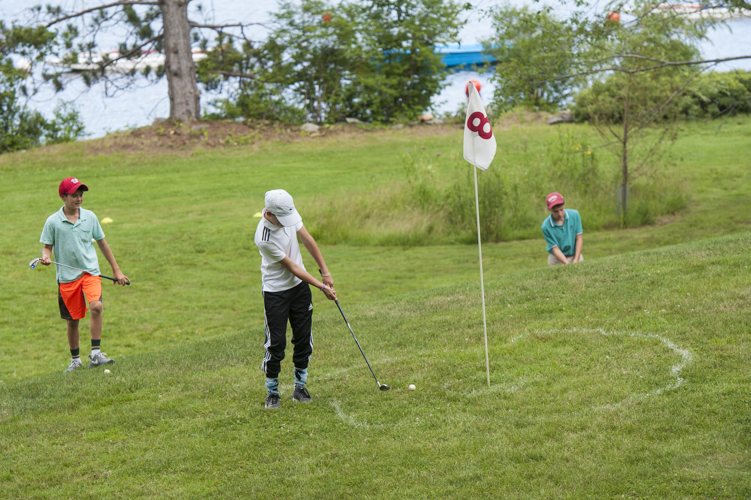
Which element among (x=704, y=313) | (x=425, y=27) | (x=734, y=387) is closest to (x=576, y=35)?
(x=704, y=313)

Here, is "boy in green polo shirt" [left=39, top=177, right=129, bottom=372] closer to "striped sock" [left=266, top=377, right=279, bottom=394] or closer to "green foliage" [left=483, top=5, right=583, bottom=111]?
"striped sock" [left=266, top=377, right=279, bottom=394]

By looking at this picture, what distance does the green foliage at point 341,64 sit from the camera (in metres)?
32.5

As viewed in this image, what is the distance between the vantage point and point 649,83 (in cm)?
1783

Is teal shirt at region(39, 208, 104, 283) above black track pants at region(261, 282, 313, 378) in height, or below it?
above

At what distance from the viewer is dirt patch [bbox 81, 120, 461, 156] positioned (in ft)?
96.4

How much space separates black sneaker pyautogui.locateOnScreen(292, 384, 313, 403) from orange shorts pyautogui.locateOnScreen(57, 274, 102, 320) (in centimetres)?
290

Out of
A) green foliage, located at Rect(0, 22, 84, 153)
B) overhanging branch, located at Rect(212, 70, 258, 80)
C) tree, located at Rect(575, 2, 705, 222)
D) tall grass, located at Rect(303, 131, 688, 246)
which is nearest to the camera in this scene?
tree, located at Rect(575, 2, 705, 222)

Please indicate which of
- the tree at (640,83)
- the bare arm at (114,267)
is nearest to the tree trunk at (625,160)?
the tree at (640,83)

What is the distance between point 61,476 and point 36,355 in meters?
5.74

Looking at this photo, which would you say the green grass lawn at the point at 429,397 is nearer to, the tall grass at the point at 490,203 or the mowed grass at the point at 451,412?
the mowed grass at the point at 451,412

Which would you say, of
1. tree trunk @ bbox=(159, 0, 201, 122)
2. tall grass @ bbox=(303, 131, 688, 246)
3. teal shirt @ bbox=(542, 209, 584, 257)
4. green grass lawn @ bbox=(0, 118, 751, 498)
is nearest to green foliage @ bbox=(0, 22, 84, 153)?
tree trunk @ bbox=(159, 0, 201, 122)

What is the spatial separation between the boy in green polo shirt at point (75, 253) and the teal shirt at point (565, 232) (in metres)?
5.45

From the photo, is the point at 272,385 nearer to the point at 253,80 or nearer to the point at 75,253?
the point at 75,253

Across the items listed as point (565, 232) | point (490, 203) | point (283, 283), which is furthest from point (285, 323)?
point (490, 203)
